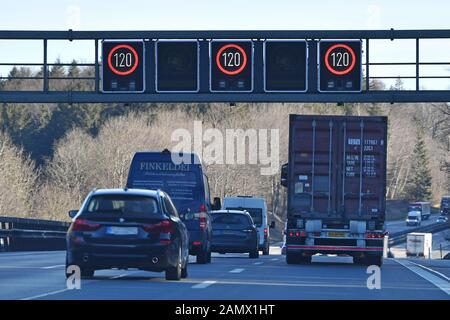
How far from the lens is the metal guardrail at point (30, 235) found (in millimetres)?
40281

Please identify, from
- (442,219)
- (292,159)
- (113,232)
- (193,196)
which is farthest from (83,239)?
(442,219)

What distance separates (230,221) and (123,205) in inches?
644

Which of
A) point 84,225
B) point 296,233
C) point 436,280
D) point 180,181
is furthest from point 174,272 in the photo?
point 296,233

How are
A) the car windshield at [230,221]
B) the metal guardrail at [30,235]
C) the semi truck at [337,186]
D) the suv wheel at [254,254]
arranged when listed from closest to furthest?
the semi truck at [337,186], the car windshield at [230,221], the suv wheel at [254,254], the metal guardrail at [30,235]

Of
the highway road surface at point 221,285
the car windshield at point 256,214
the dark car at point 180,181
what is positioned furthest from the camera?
the car windshield at point 256,214

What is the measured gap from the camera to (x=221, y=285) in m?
20.0

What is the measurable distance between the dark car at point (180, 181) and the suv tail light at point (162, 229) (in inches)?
340

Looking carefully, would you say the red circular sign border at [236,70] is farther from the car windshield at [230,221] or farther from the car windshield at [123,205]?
the car windshield at [123,205]

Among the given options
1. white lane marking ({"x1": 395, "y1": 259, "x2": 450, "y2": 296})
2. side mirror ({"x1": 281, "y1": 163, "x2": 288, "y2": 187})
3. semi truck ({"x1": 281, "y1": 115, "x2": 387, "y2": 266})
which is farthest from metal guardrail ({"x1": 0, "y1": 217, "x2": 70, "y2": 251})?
white lane marking ({"x1": 395, "y1": 259, "x2": 450, "y2": 296})

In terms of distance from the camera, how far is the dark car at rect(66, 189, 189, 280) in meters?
20.2

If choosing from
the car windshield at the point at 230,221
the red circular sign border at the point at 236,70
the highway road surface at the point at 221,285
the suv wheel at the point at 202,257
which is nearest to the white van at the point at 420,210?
the car windshield at the point at 230,221

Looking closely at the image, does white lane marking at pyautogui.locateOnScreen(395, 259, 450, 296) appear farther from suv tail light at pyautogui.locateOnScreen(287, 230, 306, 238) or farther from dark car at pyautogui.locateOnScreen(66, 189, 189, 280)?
dark car at pyautogui.locateOnScreen(66, 189, 189, 280)

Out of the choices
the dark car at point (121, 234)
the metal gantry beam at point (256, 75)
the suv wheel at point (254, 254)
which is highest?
the metal gantry beam at point (256, 75)

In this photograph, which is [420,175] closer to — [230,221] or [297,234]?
[230,221]
